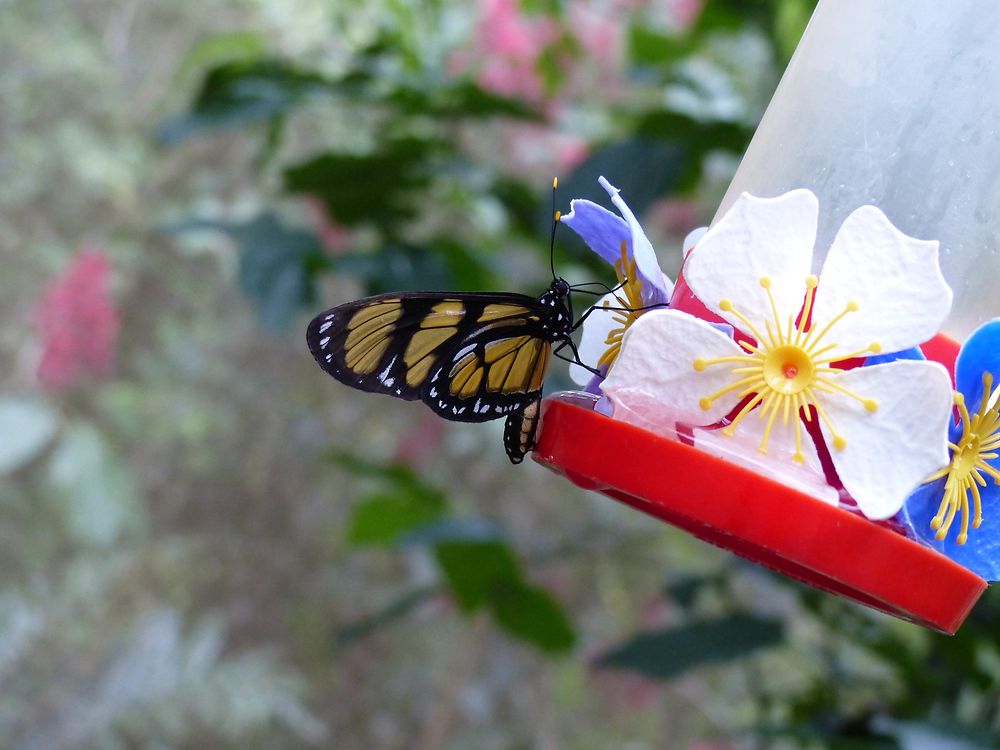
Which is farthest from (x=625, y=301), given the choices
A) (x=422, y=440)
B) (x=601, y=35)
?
(x=601, y=35)

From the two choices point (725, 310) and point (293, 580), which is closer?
point (725, 310)

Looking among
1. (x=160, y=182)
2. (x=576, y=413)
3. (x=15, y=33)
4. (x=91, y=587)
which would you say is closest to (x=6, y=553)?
(x=91, y=587)

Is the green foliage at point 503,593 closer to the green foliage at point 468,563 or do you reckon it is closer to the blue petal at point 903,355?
the green foliage at point 468,563

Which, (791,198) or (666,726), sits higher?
(791,198)

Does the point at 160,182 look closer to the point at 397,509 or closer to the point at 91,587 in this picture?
the point at 91,587

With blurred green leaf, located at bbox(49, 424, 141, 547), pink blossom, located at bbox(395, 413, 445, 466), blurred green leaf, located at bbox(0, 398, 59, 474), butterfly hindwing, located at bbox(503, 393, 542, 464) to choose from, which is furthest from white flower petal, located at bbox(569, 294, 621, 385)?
blurred green leaf, located at bbox(0, 398, 59, 474)

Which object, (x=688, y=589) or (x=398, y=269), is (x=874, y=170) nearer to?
(x=398, y=269)
